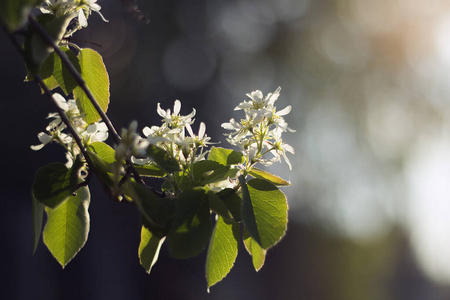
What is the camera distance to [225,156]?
28.4 inches

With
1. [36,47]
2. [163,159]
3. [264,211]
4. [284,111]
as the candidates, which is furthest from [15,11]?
[284,111]

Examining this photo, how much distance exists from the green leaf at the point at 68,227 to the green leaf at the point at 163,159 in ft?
0.46

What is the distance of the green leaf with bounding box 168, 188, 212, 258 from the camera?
21.5 inches

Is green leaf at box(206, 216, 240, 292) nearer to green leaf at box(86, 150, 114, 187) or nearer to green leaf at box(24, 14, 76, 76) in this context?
green leaf at box(86, 150, 114, 187)

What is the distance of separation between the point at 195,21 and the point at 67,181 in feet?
21.4

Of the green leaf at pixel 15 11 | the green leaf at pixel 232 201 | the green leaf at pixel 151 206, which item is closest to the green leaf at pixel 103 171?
the green leaf at pixel 151 206

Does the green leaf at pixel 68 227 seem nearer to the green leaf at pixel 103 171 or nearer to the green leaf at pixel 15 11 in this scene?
the green leaf at pixel 103 171

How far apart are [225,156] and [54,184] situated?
0.24 meters

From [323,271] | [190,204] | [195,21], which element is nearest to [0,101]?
[195,21]

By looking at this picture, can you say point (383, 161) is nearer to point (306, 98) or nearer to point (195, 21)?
point (306, 98)

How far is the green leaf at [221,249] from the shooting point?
0.67 meters

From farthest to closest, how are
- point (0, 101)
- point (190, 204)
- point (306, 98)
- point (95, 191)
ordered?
point (306, 98) < point (95, 191) < point (0, 101) < point (190, 204)

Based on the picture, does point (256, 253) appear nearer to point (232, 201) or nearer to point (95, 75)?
point (232, 201)

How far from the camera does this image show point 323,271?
8.31 metres
